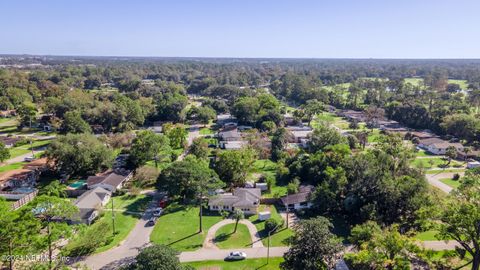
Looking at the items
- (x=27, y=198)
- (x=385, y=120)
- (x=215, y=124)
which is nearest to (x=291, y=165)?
(x=27, y=198)

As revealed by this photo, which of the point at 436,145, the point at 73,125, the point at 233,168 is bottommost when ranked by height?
the point at 436,145

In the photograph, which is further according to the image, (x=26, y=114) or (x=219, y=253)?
(x=26, y=114)

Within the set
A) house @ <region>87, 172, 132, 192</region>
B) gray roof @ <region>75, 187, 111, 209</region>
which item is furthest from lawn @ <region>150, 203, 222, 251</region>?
house @ <region>87, 172, 132, 192</region>

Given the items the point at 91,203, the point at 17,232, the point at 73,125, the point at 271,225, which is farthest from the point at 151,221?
the point at 73,125

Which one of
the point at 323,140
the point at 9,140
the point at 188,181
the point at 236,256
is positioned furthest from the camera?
the point at 9,140

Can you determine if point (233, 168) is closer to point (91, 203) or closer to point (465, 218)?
point (91, 203)

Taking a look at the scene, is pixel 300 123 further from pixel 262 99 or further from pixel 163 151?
pixel 163 151
